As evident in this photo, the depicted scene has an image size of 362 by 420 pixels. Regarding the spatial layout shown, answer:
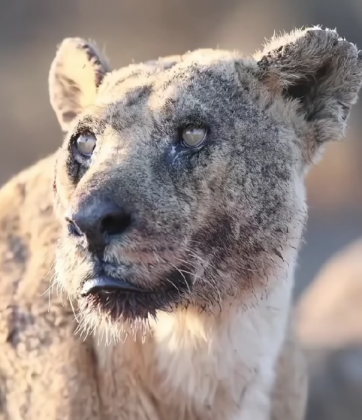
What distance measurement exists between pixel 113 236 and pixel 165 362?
666mm

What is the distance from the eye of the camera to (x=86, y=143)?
83.9 inches

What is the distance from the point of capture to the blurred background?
6996 millimetres

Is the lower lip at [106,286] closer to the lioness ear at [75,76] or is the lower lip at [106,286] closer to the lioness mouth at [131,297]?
the lioness mouth at [131,297]

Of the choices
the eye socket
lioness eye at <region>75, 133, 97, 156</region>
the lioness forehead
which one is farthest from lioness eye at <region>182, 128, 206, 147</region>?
lioness eye at <region>75, 133, 97, 156</region>

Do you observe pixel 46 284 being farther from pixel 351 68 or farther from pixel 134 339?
pixel 351 68

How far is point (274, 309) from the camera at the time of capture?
7.79 feet

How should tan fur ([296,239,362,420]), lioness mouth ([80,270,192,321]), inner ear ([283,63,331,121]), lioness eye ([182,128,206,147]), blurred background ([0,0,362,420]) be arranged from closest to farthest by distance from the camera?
lioness mouth ([80,270,192,321]) < lioness eye ([182,128,206,147]) < inner ear ([283,63,331,121]) < tan fur ([296,239,362,420]) < blurred background ([0,0,362,420])

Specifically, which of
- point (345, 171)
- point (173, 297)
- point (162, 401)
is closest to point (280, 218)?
point (173, 297)

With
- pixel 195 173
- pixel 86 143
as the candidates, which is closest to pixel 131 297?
pixel 195 173

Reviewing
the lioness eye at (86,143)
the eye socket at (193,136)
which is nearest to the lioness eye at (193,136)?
the eye socket at (193,136)

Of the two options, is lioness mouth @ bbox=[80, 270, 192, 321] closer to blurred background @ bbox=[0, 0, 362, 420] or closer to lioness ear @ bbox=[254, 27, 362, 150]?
lioness ear @ bbox=[254, 27, 362, 150]

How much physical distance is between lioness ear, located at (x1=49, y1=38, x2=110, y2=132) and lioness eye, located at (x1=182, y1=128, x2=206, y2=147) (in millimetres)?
535

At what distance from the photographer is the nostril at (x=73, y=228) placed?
1825 mm

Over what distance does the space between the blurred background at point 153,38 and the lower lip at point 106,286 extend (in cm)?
516
